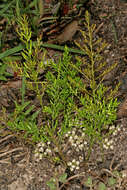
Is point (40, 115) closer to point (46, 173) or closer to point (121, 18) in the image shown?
point (46, 173)

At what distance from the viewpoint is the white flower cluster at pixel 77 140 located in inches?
74.2

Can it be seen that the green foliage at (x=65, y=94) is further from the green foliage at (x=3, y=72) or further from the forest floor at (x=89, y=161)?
the green foliage at (x=3, y=72)

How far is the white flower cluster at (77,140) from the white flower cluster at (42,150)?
15cm

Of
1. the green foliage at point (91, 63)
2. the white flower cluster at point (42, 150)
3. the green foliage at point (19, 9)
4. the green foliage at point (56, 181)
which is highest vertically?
the green foliage at point (19, 9)

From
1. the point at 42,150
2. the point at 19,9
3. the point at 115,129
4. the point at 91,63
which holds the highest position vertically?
the point at 19,9

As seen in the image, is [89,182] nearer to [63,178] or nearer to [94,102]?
[63,178]

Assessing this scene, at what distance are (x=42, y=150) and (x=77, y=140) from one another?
0.79 ft

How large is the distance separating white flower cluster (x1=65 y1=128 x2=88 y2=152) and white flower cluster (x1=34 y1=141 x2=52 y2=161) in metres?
0.15

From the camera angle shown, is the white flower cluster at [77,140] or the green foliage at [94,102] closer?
the green foliage at [94,102]

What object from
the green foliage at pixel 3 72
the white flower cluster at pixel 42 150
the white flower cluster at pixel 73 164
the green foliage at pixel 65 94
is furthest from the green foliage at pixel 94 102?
the green foliage at pixel 3 72

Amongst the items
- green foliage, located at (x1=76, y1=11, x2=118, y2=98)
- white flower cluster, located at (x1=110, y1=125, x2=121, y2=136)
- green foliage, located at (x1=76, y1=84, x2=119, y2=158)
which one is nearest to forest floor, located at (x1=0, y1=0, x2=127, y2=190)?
white flower cluster, located at (x1=110, y1=125, x2=121, y2=136)

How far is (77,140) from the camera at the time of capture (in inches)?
75.7

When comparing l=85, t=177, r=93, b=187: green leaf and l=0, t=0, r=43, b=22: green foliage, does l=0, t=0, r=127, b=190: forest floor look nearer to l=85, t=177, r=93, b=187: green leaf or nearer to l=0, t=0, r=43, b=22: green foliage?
l=85, t=177, r=93, b=187: green leaf

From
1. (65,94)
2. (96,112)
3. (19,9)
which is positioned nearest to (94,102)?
(96,112)
